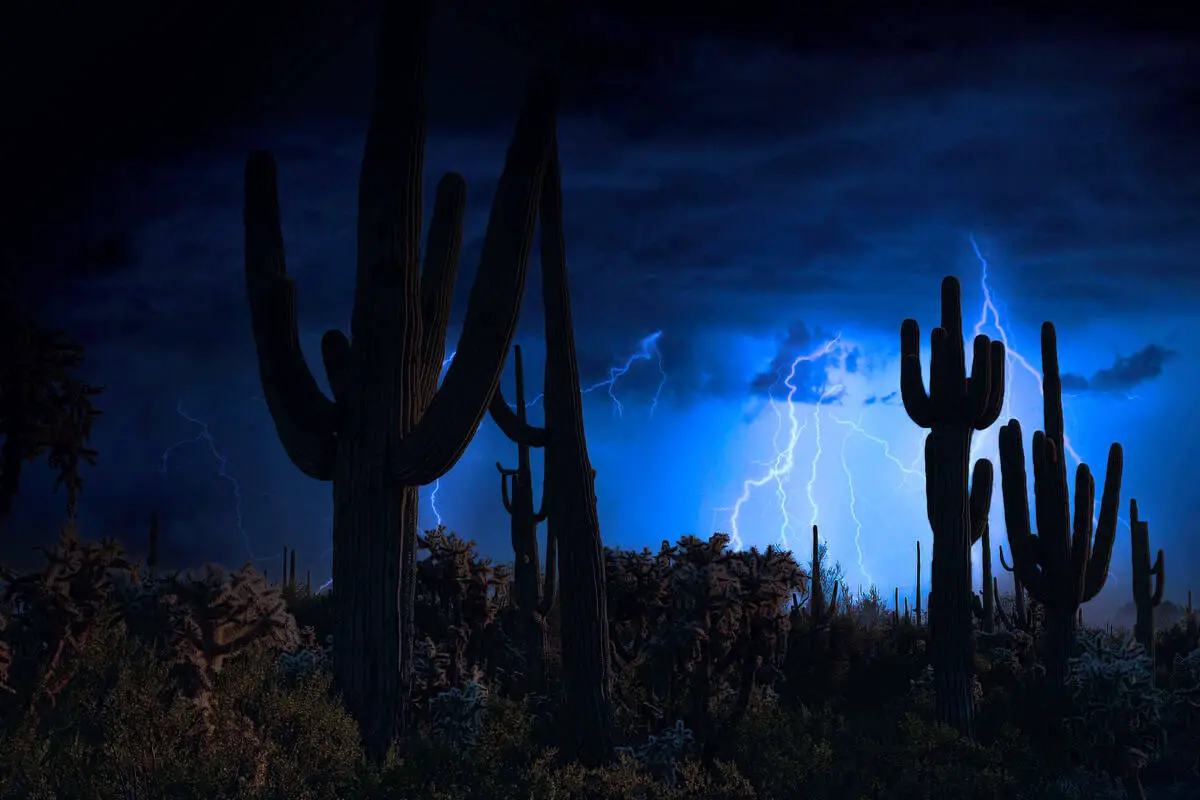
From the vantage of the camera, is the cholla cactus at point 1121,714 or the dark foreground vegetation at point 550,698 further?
the cholla cactus at point 1121,714

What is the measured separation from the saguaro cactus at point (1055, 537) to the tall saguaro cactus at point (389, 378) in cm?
1340

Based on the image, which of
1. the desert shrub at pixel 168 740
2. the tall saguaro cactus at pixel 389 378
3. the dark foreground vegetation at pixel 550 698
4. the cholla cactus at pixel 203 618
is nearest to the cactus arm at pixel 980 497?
the dark foreground vegetation at pixel 550 698

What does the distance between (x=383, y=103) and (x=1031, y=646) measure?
17379 millimetres

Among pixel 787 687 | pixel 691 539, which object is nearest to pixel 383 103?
pixel 691 539

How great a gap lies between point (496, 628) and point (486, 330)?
916 centimetres

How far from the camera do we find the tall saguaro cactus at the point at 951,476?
17.2m

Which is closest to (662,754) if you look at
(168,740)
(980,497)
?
(168,740)

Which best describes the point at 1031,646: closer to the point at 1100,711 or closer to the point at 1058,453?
the point at 1058,453

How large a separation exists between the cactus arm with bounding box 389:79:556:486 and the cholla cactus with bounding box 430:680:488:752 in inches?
114

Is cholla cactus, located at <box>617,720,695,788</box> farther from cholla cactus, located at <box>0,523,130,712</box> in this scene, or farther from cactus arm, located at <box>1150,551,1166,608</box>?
cactus arm, located at <box>1150,551,1166,608</box>

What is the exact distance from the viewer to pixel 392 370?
9.39m

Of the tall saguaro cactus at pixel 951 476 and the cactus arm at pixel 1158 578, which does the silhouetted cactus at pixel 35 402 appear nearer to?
the tall saguaro cactus at pixel 951 476

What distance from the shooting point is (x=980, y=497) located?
63.4ft

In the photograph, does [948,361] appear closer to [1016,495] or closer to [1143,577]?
[1016,495]
